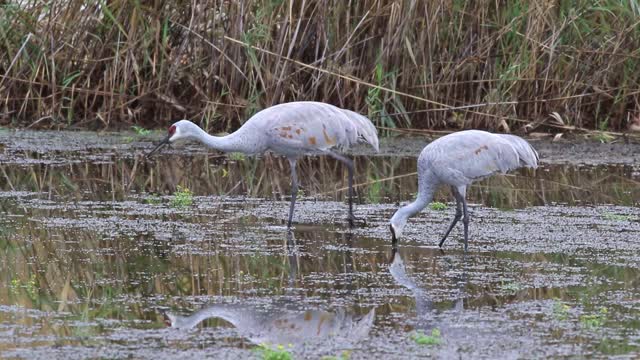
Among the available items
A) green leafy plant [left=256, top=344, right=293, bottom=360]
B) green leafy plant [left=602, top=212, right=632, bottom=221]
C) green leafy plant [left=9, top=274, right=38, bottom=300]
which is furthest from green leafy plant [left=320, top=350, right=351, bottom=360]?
green leafy plant [left=602, top=212, right=632, bottom=221]

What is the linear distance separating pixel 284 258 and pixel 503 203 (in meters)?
3.11

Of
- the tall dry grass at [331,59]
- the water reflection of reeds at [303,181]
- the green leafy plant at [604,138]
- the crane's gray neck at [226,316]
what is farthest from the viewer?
the green leafy plant at [604,138]

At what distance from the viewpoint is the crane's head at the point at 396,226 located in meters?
8.50

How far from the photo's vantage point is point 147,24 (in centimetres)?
1326

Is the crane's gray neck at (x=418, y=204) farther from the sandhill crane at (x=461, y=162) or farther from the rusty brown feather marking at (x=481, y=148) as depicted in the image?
the rusty brown feather marking at (x=481, y=148)

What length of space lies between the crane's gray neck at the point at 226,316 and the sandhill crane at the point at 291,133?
2.73 m

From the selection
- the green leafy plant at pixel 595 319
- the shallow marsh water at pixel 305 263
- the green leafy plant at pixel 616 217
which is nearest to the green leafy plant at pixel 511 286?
the shallow marsh water at pixel 305 263

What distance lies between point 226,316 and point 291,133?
340 centimetres

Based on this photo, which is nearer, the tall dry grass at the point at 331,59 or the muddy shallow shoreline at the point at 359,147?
the muddy shallow shoreline at the point at 359,147

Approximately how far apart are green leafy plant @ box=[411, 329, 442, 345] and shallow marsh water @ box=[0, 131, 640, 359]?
42 mm

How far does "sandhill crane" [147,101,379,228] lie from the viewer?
9492mm

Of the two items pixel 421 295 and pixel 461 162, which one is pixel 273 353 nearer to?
pixel 421 295

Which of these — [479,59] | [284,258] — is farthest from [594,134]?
[284,258]

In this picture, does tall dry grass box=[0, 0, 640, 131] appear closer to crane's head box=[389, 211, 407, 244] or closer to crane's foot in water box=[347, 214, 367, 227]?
crane's foot in water box=[347, 214, 367, 227]
